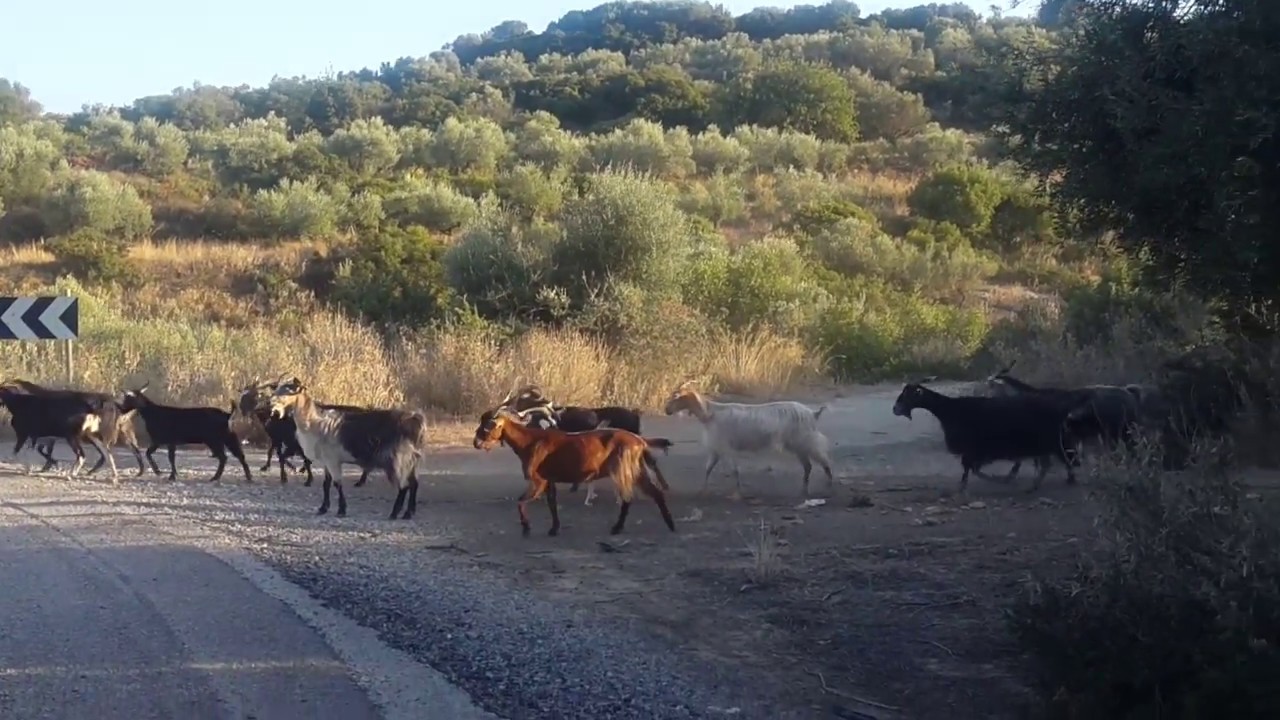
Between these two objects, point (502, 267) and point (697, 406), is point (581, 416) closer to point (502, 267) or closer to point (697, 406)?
point (697, 406)

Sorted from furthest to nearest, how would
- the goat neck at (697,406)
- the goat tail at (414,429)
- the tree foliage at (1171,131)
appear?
the goat neck at (697,406)
the goat tail at (414,429)
the tree foliage at (1171,131)

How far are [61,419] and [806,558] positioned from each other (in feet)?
31.4

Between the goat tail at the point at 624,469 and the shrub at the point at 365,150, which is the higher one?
the shrub at the point at 365,150

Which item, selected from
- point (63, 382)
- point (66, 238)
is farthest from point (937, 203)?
point (63, 382)

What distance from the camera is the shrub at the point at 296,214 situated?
44156mm

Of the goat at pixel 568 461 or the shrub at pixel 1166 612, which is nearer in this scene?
the shrub at pixel 1166 612

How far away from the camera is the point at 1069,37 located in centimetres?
973

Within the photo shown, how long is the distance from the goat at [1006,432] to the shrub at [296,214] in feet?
108

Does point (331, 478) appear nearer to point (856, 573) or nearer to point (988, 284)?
point (856, 573)

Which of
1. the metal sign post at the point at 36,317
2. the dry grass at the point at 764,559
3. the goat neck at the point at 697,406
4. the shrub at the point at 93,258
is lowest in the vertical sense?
the dry grass at the point at 764,559

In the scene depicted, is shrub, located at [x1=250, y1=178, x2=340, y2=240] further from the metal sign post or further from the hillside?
the metal sign post

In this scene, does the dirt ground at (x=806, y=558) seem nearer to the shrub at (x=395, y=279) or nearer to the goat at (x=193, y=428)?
the goat at (x=193, y=428)

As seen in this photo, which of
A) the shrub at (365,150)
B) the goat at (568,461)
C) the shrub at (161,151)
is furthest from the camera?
the shrub at (161,151)

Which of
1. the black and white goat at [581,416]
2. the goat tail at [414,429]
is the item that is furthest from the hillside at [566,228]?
the goat tail at [414,429]
